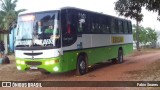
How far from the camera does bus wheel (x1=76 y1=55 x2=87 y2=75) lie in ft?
47.3

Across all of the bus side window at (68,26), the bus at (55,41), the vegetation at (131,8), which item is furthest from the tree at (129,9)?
the bus side window at (68,26)

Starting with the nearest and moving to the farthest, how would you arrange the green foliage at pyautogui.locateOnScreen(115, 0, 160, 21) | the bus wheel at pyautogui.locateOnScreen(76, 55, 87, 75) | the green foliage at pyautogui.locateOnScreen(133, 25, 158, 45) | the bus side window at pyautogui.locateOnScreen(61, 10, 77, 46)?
the bus side window at pyautogui.locateOnScreen(61, 10, 77, 46)
the bus wheel at pyautogui.locateOnScreen(76, 55, 87, 75)
the green foliage at pyautogui.locateOnScreen(115, 0, 160, 21)
the green foliage at pyautogui.locateOnScreen(133, 25, 158, 45)

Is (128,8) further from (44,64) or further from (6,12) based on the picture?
(6,12)

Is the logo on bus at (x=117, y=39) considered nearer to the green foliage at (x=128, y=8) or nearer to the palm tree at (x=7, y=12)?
the green foliage at (x=128, y=8)

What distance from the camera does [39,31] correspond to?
13.0 m

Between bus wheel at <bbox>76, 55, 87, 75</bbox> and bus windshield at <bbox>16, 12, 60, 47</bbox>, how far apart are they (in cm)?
219

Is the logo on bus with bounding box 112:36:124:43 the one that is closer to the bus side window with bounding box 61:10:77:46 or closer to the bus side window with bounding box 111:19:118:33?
the bus side window with bounding box 111:19:118:33

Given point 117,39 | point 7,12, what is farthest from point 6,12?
point 117,39

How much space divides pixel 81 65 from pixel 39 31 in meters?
2.92

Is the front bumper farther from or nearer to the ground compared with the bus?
nearer to the ground

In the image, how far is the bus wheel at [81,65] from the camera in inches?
568

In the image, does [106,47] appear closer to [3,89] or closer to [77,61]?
[77,61]

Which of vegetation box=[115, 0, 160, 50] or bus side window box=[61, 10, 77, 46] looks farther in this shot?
vegetation box=[115, 0, 160, 50]

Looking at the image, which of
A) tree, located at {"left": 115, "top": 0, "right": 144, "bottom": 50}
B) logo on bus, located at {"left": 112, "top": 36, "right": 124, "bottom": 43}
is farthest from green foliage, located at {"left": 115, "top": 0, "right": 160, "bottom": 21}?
logo on bus, located at {"left": 112, "top": 36, "right": 124, "bottom": 43}
